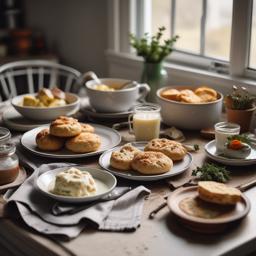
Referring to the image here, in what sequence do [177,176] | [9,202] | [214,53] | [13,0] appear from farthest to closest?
[13,0], [214,53], [177,176], [9,202]

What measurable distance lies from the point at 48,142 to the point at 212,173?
532mm

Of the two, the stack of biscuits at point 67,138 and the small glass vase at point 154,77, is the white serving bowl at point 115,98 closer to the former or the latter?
the small glass vase at point 154,77

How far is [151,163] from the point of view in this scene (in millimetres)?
1459

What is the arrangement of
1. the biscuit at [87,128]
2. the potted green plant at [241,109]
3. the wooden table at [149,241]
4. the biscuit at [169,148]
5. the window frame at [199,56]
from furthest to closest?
1. the window frame at [199,56]
2. the potted green plant at [241,109]
3. the biscuit at [87,128]
4. the biscuit at [169,148]
5. the wooden table at [149,241]

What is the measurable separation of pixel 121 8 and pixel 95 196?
152 centimetres

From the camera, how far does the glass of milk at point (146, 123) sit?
1791 mm

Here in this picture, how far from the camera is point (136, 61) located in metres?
2.54

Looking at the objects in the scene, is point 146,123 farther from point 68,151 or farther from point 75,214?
point 75,214

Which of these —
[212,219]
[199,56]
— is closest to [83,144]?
[212,219]

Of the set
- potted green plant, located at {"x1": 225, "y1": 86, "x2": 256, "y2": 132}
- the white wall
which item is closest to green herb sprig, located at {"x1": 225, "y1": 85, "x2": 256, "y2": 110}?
potted green plant, located at {"x1": 225, "y1": 86, "x2": 256, "y2": 132}

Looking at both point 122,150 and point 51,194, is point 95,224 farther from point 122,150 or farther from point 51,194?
point 122,150

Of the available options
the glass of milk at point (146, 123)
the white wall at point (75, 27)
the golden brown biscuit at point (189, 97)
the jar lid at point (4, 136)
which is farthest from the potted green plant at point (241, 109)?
the white wall at point (75, 27)

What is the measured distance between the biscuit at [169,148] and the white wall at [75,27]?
1.34 metres

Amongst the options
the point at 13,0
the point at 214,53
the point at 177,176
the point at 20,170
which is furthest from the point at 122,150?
the point at 13,0
